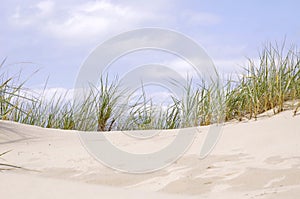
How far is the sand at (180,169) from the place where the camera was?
7.40ft

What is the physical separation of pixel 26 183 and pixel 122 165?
2.72 feet

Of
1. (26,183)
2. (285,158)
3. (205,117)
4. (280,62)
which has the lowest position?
(26,183)

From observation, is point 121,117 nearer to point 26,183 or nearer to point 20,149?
point 20,149

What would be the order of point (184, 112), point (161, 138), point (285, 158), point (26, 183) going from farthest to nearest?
point (184, 112)
point (161, 138)
point (285, 158)
point (26, 183)

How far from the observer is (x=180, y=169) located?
277cm

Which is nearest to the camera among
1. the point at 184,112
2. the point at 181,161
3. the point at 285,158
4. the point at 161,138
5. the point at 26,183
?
the point at 26,183

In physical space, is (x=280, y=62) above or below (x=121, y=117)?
above

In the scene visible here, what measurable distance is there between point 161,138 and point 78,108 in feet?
7.37

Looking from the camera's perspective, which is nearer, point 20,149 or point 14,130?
point 20,149

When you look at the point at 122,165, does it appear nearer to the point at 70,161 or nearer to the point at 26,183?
the point at 70,161

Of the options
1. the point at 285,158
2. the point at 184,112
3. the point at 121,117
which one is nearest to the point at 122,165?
the point at 285,158

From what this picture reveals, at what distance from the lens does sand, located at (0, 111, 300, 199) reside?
226 centimetres

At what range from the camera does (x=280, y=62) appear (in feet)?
15.8

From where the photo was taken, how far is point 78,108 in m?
5.81
